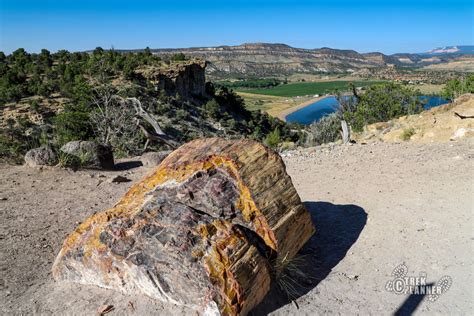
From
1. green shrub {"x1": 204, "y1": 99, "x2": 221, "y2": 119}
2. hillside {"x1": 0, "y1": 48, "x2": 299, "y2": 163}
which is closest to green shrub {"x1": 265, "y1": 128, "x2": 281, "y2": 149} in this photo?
hillside {"x1": 0, "y1": 48, "x2": 299, "y2": 163}

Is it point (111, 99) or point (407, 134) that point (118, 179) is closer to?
point (111, 99)

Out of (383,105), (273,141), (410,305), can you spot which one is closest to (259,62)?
(383,105)

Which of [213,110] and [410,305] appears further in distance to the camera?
[213,110]

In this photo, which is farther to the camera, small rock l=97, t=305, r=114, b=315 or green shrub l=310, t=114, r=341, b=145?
green shrub l=310, t=114, r=341, b=145

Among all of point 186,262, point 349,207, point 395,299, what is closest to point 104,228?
point 186,262

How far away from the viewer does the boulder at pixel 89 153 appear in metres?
8.67

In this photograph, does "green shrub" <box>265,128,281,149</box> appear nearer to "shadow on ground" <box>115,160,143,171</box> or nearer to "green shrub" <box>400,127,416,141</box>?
"green shrub" <box>400,127,416,141</box>

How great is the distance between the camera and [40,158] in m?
8.21

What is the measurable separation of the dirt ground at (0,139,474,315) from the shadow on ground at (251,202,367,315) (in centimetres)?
1

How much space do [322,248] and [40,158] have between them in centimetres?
628

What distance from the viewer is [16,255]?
4.80 metres

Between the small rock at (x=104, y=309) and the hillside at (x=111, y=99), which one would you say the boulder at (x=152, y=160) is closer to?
the hillside at (x=111, y=99)

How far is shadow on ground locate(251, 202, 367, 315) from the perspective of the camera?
13.3 ft

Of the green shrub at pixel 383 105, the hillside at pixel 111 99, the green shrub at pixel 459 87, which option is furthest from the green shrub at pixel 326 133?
the green shrub at pixel 459 87
